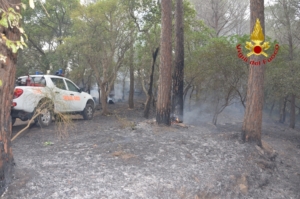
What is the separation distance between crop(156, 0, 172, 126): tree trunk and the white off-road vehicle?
9.98ft

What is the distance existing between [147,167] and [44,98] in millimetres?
2845

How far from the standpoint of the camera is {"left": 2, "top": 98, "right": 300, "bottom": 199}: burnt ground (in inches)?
197

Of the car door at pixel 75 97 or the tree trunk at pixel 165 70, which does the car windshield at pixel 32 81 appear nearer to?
the car door at pixel 75 97

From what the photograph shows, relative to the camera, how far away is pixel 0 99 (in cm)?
427

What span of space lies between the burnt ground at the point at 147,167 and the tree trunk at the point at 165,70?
726mm

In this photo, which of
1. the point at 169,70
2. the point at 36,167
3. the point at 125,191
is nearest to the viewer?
the point at 125,191

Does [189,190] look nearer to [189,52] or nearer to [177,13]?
[177,13]

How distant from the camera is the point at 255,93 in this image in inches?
321

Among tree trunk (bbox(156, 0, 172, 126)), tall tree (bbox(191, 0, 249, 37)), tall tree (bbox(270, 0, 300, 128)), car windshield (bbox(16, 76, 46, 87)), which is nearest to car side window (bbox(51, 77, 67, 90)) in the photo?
car windshield (bbox(16, 76, 46, 87))

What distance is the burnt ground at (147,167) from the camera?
197 inches

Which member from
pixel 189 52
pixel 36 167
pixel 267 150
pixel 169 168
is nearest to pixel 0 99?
pixel 36 167

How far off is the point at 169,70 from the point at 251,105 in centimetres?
283

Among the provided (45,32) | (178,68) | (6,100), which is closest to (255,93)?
(178,68)

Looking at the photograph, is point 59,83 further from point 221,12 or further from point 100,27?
point 221,12
